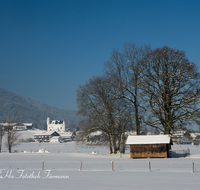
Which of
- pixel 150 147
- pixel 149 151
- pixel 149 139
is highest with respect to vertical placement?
pixel 149 139

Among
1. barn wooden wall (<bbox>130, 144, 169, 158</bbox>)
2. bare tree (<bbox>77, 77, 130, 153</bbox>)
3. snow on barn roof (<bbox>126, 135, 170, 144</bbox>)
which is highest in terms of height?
bare tree (<bbox>77, 77, 130, 153</bbox>)

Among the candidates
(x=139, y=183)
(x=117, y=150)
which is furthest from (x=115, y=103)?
(x=139, y=183)

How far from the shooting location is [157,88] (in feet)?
128

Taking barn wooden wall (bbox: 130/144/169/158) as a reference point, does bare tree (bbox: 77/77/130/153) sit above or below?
above

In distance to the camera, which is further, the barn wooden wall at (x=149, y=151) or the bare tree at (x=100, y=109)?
the bare tree at (x=100, y=109)

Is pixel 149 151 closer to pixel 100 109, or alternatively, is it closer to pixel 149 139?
pixel 149 139

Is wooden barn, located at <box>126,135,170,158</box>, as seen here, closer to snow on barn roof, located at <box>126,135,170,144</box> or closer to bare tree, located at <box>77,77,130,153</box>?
A: snow on barn roof, located at <box>126,135,170,144</box>

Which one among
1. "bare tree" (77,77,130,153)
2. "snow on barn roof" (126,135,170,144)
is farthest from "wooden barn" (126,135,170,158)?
"bare tree" (77,77,130,153)

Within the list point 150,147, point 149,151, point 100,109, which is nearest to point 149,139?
point 150,147

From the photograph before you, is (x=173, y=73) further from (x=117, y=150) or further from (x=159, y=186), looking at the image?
(x=159, y=186)

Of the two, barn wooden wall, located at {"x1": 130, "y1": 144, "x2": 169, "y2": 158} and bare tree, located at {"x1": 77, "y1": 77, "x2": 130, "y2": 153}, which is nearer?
barn wooden wall, located at {"x1": 130, "y1": 144, "x2": 169, "y2": 158}

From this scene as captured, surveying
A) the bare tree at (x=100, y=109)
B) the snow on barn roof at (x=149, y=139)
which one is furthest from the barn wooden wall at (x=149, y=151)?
the bare tree at (x=100, y=109)

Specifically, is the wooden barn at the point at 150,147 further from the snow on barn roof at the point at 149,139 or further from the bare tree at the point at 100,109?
the bare tree at the point at 100,109

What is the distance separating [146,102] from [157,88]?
2.68 meters
